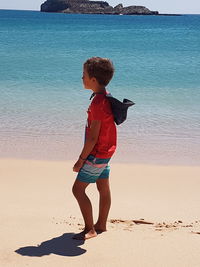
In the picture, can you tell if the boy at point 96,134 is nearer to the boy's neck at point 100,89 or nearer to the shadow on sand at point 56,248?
the boy's neck at point 100,89

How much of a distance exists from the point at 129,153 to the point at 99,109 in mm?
4391

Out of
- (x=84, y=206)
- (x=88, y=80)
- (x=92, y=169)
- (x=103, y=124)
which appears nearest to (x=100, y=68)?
(x=88, y=80)

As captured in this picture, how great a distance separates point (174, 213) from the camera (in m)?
5.22

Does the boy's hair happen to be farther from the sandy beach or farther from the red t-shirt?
the sandy beach

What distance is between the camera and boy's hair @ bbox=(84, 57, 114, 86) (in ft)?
12.3

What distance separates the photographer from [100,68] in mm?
3764

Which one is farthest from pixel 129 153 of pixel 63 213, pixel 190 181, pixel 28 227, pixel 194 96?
pixel 194 96

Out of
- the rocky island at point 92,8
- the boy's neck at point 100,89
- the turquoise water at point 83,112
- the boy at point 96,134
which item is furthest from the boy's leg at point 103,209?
the rocky island at point 92,8

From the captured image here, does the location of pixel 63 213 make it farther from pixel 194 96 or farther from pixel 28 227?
pixel 194 96

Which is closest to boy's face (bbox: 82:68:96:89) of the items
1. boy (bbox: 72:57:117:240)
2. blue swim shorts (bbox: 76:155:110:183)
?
boy (bbox: 72:57:117:240)

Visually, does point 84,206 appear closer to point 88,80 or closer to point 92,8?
point 88,80

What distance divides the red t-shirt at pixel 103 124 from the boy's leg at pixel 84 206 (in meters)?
0.26

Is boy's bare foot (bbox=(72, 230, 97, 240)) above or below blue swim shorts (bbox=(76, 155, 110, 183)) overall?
below

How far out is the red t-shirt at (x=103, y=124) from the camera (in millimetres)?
3746
